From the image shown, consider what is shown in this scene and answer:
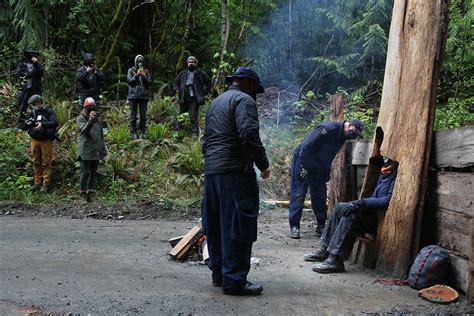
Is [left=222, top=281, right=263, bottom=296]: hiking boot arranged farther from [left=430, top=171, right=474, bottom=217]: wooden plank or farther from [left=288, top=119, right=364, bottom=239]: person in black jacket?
[left=288, top=119, right=364, bottom=239]: person in black jacket

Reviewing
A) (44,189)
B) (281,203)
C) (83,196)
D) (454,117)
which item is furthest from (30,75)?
(454,117)

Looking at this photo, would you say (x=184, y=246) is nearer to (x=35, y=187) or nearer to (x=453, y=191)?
(x=453, y=191)

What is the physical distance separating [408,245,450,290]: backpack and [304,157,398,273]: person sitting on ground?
843 mm

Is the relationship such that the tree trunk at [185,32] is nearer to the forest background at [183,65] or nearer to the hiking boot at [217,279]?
the forest background at [183,65]

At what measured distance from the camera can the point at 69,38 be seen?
16953mm

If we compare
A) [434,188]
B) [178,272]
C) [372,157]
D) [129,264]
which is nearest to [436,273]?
[434,188]

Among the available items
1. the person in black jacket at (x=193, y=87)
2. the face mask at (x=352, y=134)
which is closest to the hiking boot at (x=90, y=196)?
the person in black jacket at (x=193, y=87)

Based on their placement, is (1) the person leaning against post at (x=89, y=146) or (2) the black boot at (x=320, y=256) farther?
(1) the person leaning against post at (x=89, y=146)

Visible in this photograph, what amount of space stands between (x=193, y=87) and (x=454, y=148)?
8.83 m

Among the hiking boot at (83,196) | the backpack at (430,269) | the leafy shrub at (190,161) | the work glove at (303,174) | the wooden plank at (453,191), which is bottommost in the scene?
the hiking boot at (83,196)

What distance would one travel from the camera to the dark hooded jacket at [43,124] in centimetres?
1034

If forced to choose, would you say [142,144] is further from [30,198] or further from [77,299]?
[77,299]

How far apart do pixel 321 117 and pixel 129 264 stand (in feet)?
31.7

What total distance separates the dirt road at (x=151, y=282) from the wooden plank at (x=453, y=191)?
93cm
